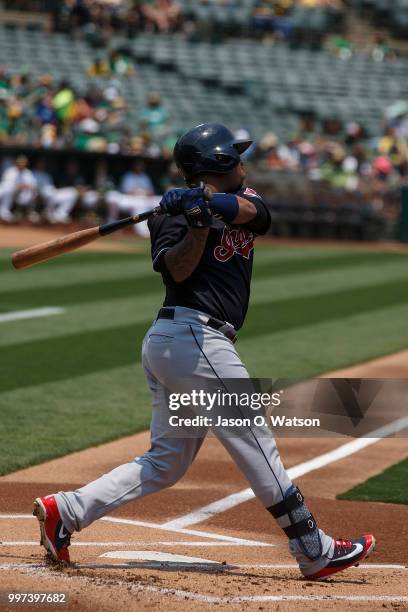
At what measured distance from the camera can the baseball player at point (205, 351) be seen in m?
4.68

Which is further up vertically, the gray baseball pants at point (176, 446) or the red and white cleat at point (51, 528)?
the gray baseball pants at point (176, 446)

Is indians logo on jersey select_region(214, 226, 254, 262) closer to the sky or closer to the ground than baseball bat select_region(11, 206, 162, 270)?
closer to the sky

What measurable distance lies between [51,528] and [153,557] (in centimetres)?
53

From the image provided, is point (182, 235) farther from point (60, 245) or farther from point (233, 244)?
point (60, 245)

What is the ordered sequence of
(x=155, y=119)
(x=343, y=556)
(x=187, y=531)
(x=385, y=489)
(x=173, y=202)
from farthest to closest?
(x=155, y=119) → (x=385, y=489) → (x=187, y=531) → (x=343, y=556) → (x=173, y=202)

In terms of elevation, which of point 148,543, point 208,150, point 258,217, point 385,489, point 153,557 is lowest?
point 385,489

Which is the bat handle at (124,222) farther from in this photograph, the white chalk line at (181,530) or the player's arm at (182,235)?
the white chalk line at (181,530)

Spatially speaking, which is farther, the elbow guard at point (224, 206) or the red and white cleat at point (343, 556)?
the red and white cleat at point (343, 556)

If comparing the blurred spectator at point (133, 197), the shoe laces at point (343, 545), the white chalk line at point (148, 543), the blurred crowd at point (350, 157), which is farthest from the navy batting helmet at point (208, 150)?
the blurred crowd at point (350, 157)

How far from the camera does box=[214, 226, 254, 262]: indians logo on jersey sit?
4.77 m

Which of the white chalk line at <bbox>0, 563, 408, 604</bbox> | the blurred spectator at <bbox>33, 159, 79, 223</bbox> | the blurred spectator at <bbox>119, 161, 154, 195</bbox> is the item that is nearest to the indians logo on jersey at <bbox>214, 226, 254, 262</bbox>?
the white chalk line at <bbox>0, 563, 408, 604</bbox>

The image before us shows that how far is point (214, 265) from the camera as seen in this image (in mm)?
4773

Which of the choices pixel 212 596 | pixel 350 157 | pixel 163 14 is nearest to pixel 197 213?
pixel 212 596

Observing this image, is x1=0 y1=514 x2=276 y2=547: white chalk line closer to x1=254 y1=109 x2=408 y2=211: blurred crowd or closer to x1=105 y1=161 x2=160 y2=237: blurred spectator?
x1=105 y1=161 x2=160 y2=237: blurred spectator
